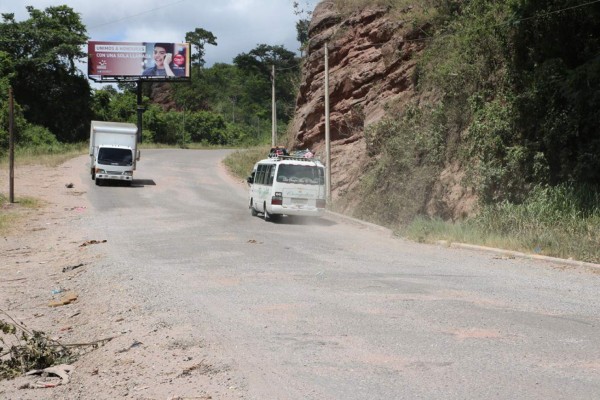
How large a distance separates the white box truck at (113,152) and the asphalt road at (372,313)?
54.7 feet

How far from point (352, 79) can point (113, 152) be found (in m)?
13.1

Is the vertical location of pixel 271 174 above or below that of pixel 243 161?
below

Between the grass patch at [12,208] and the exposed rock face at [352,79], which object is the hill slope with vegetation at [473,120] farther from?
the grass patch at [12,208]

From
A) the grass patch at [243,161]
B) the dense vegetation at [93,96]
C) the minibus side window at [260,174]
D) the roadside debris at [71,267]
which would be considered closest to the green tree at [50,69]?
the dense vegetation at [93,96]

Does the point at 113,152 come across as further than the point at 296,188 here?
Yes

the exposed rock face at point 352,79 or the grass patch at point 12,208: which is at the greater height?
the exposed rock face at point 352,79

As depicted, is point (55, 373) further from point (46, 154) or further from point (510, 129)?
point (46, 154)

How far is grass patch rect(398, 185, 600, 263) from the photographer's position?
1430 centimetres

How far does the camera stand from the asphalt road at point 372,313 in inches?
235

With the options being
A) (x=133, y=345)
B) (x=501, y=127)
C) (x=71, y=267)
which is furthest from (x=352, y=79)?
(x=133, y=345)

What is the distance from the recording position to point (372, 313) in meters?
8.65

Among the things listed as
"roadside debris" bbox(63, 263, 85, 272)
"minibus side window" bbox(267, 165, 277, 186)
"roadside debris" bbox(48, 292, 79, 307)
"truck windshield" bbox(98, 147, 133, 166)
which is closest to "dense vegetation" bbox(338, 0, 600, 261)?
"minibus side window" bbox(267, 165, 277, 186)

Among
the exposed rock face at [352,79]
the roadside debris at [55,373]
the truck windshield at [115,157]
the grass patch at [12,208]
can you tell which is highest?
the exposed rock face at [352,79]

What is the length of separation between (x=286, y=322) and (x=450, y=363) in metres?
2.37
